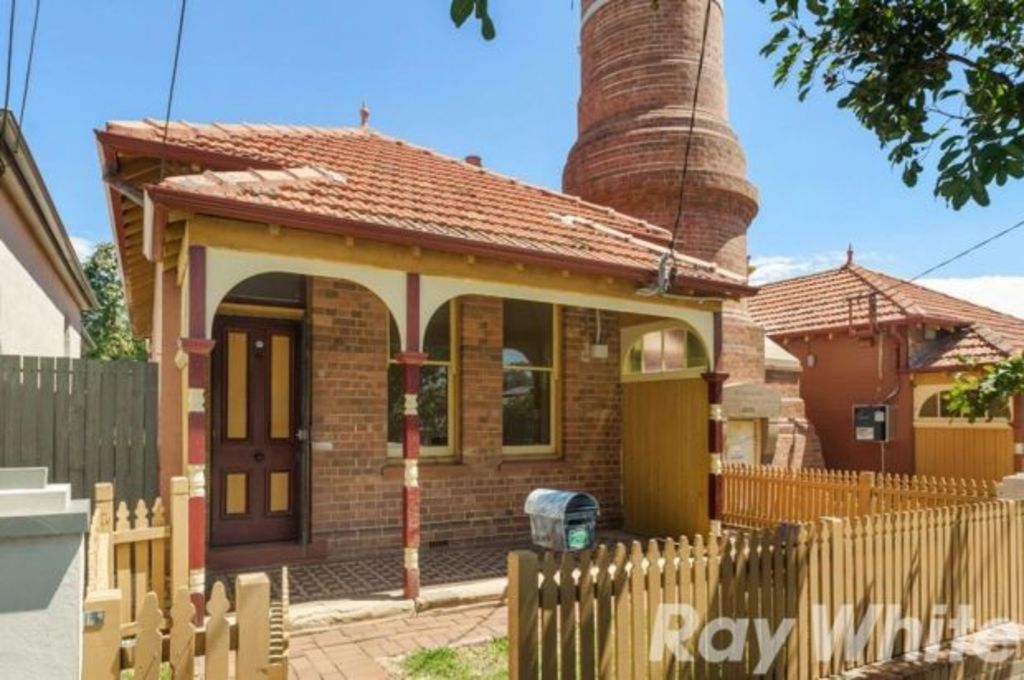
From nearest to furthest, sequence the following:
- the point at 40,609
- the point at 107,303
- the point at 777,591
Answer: the point at 40,609, the point at 777,591, the point at 107,303

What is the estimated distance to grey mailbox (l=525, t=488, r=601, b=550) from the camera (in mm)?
7504

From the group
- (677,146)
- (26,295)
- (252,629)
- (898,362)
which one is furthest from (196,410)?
(898,362)

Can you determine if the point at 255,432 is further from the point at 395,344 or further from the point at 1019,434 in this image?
the point at 1019,434

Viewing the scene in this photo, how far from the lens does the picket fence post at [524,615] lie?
3.66 meters

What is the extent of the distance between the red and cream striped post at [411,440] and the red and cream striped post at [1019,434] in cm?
1248

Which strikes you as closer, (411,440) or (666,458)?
(411,440)

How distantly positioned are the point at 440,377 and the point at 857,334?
40.7 ft

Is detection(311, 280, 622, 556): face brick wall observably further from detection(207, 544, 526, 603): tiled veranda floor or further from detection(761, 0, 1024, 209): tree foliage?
detection(761, 0, 1024, 209): tree foliage

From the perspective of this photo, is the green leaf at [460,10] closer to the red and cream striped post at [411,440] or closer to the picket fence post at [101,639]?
the picket fence post at [101,639]

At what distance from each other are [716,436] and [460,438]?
125 inches

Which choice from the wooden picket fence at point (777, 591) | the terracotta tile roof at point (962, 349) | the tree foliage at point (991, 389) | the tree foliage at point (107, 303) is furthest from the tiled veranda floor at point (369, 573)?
the tree foliage at point (107, 303)

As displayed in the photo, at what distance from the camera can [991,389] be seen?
526cm

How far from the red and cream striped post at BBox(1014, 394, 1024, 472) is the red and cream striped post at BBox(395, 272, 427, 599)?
12483 mm

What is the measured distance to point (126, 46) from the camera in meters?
5.78
